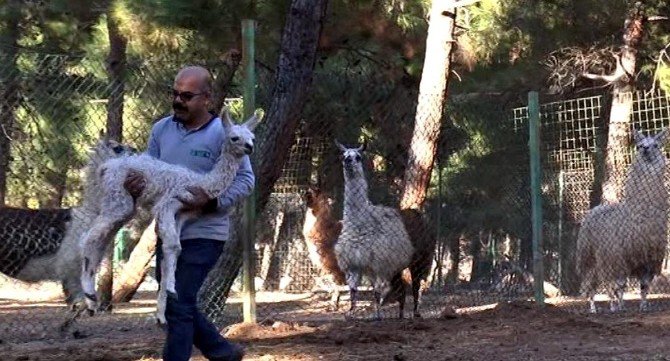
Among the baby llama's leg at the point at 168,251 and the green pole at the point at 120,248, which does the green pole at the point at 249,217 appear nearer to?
the baby llama's leg at the point at 168,251

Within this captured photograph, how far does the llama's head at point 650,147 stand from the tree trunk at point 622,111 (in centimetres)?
19

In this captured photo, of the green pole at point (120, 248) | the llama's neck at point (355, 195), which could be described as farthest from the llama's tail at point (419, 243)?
the green pole at point (120, 248)

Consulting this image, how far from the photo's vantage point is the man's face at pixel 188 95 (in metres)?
5.98

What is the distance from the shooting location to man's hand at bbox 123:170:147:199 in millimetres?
→ 6227

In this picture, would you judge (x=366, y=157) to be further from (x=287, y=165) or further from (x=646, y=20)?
(x=646, y=20)

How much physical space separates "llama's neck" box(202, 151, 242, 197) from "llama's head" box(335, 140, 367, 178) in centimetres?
513

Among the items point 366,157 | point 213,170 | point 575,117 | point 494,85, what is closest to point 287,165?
point 366,157

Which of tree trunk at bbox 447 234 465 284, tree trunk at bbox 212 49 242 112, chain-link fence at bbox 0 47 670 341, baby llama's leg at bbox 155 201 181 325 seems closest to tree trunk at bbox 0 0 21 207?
chain-link fence at bbox 0 47 670 341

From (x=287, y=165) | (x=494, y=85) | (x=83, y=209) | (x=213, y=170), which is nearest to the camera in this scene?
(x=213, y=170)

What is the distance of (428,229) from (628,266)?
2376mm

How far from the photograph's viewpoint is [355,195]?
11.6 meters

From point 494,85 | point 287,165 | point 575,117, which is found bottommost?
point 287,165

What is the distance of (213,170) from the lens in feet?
20.4

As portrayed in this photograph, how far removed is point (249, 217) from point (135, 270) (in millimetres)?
3527
